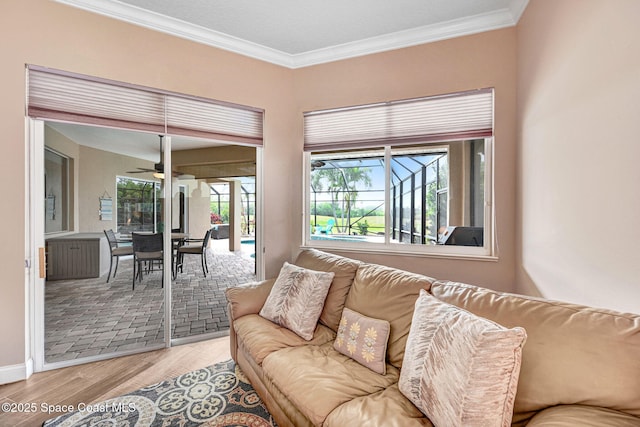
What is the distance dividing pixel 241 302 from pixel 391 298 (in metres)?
1.20

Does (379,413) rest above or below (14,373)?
above

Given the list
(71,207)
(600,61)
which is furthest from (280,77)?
(600,61)

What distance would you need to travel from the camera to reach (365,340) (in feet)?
5.49

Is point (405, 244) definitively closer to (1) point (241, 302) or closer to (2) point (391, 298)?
(2) point (391, 298)

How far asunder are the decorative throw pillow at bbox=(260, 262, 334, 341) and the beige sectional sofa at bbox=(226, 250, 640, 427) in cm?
5

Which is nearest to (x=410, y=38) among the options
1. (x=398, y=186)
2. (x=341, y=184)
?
(x=398, y=186)

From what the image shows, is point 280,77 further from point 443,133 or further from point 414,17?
point 443,133

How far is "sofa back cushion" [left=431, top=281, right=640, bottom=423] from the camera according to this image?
0.98 metres

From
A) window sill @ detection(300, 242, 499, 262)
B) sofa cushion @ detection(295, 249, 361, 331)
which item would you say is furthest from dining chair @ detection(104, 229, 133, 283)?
sofa cushion @ detection(295, 249, 361, 331)

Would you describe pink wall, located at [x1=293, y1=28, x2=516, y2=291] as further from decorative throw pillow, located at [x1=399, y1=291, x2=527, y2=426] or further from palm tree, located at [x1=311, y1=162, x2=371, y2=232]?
decorative throw pillow, located at [x1=399, y1=291, x2=527, y2=426]

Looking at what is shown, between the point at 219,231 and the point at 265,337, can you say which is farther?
the point at 219,231

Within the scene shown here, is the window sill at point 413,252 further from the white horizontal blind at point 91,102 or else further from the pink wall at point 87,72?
the white horizontal blind at point 91,102

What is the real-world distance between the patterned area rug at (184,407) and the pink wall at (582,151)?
198 cm

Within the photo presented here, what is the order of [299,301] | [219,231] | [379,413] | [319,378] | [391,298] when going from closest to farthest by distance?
[379,413], [319,378], [391,298], [299,301], [219,231]
